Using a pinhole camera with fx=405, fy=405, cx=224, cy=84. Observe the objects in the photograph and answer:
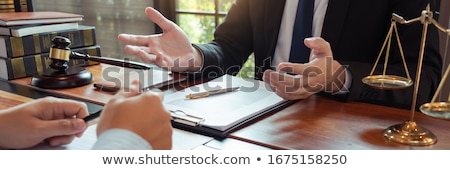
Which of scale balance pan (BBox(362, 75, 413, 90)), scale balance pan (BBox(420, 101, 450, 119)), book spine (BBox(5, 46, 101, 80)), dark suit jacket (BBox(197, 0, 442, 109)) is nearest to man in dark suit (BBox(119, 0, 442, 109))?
dark suit jacket (BBox(197, 0, 442, 109))

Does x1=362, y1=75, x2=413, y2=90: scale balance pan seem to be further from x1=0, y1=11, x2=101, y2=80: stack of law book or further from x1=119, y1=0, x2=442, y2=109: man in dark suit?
x1=0, y1=11, x2=101, y2=80: stack of law book

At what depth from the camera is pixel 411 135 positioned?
0.74 meters

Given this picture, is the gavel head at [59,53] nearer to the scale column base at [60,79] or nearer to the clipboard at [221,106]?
the scale column base at [60,79]

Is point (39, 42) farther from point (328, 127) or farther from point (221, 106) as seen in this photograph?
point (328, 127)

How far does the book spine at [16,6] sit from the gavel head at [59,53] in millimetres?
619

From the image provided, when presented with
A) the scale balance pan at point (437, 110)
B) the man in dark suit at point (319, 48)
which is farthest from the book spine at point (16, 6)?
the scale balance pan at point (437, 110)

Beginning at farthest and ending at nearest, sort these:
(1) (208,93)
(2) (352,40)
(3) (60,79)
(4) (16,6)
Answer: (4) (16,6), (2) (352,40), (3) (60,79), (1) (208,93)

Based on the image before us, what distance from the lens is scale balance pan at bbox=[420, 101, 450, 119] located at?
684 millimetres

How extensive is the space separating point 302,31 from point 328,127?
0.55 metres

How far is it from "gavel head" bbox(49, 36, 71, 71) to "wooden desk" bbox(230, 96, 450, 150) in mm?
644

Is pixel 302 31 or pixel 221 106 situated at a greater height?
pixel 302 31

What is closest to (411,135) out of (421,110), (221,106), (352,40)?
(421,110)

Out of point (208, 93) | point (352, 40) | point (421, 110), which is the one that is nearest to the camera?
point (421, 110)

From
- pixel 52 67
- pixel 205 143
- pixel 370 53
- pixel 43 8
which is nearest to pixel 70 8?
pixel 43 8
